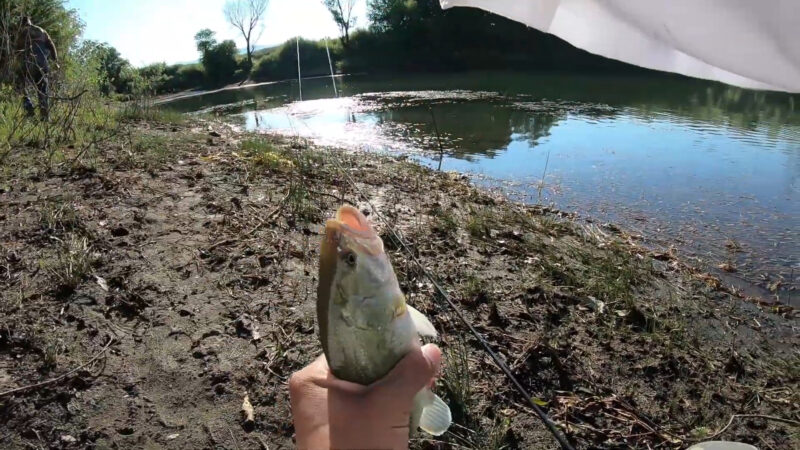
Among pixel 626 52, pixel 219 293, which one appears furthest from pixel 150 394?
pixel 626 52

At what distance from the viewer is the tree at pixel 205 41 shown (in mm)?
45438

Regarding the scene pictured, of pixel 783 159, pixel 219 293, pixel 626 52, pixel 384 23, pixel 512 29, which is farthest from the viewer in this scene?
pixel 384 23

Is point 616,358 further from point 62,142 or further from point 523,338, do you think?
point 62,142

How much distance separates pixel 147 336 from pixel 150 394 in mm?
563

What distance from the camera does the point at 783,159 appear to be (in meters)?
10.4

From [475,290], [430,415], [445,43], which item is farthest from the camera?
[445,43]

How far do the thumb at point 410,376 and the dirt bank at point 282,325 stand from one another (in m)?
1.71

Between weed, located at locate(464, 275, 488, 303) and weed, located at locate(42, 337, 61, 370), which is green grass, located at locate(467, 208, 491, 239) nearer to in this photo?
weed, located at locate(464, 275, 488, 303)

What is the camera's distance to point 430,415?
1.28 metres

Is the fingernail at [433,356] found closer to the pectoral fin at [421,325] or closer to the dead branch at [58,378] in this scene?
the pectoral fin at [421,325]

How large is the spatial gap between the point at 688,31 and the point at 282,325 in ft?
9.86

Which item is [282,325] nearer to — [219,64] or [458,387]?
[458,387]

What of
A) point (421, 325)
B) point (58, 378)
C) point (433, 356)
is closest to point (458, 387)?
point (421, 325)

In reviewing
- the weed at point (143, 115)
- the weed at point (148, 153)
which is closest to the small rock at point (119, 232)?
the weed at point (148, 153)
